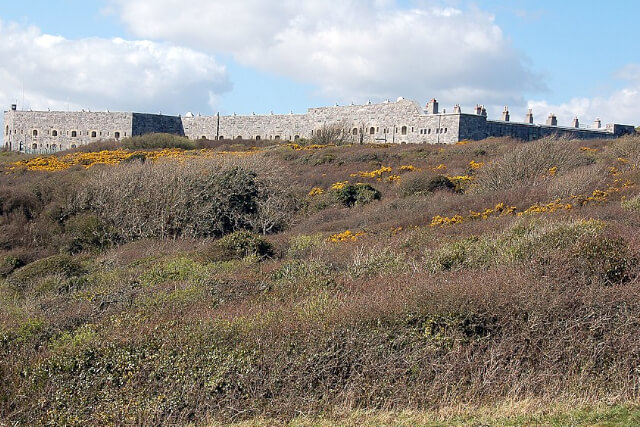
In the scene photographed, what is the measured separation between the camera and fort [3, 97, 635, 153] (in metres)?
51.8

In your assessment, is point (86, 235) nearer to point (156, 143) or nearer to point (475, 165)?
point (475, 165)

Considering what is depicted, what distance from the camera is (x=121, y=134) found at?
65.6 m

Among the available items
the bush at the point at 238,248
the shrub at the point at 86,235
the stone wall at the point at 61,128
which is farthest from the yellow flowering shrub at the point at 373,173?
the stone wall at the point at 61,128

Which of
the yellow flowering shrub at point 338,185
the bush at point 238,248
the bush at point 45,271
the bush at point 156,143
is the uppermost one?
the bush at point 156,143

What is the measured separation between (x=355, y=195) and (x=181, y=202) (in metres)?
8.18

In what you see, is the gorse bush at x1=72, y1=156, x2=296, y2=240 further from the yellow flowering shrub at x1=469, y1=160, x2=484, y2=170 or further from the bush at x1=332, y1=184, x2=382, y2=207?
the yellow flowering shrub at x1=469, y1=160, x2=484, y2=170

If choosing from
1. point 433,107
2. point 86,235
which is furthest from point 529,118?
point 86,235

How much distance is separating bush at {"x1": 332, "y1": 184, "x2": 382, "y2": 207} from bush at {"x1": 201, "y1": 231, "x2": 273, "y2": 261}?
1188 centimetres

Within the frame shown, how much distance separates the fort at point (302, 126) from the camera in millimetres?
51750

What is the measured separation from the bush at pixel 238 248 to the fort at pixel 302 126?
3418 centimetres

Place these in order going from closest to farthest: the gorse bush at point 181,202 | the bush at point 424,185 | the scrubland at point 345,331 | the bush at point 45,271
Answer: the scrubland at point 345,331
the bush at point 45,271
the gorse bush at point 181,202
the bush at point 424,185

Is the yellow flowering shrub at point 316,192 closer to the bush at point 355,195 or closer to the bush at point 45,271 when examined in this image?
the bush at point 355,195

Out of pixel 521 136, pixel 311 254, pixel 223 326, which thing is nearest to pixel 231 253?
pixel 311 254

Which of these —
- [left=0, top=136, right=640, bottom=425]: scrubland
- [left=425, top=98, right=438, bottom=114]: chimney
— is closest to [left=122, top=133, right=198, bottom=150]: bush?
[left=425, top=98, right=438, bottom=114]: chimney
